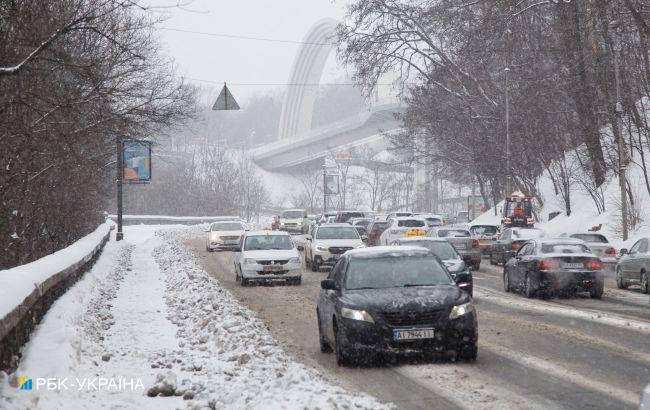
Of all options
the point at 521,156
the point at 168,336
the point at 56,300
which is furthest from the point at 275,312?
the point at 521,156

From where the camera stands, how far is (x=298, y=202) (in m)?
140

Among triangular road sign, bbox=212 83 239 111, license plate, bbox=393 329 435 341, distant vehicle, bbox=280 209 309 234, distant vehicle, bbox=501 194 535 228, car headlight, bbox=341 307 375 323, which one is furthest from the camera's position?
distant vehicle, bbox=280 209 309 234

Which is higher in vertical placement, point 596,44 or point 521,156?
point 596,44

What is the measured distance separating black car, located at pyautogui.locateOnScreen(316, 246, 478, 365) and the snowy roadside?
800 mm

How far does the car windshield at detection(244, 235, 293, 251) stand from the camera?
2580 centimetres

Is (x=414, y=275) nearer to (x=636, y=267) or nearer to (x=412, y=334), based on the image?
(x=412, y=334)

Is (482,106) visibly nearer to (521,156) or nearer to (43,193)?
(521,156)

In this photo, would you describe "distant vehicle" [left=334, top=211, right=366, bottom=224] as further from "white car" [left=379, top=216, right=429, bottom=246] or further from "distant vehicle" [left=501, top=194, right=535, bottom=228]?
"white car" [left=379, top=216, right=429, bottom=246]

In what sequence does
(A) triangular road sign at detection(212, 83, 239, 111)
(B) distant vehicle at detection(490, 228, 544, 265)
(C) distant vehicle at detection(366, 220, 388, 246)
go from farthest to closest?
1. (C) distant vehicle at detection(366, 220, 388, 246)
2. (B) distant vehicle at detection(490, 228, 544, 265)
3. (A) triangular road sign at detection(212, 83, 239, 111)

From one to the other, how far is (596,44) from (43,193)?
3059 cm

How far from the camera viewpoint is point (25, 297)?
9.41 metres

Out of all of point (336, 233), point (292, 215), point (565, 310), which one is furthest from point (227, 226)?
point (565, 310)

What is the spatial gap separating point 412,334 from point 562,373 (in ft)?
5.65

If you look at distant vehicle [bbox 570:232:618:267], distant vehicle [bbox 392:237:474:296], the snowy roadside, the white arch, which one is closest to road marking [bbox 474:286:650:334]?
distant vehicle [bbox 392:237:474:296]
